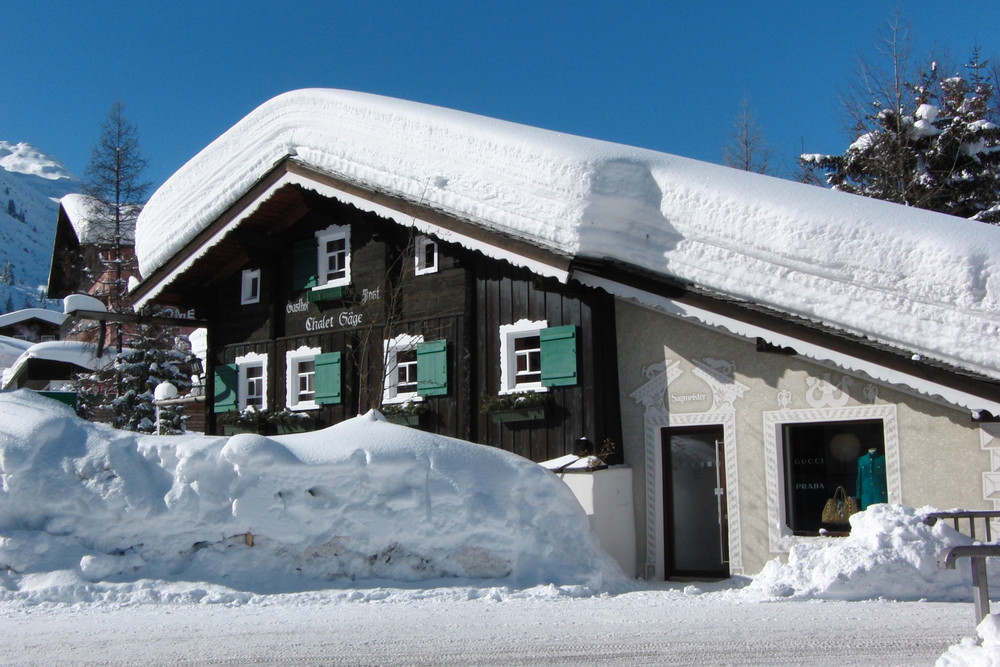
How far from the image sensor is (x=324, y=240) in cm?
1673

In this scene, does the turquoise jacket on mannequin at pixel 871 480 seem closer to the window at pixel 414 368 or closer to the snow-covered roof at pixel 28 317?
the window at pixel 414 368

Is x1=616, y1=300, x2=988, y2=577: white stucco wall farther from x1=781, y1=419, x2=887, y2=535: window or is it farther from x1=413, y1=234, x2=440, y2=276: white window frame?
x1=413, y1=234, x2=440, y2=276: white window frame

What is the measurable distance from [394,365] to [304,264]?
2.90 meters

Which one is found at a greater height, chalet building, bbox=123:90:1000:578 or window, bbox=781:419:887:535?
chalet building, bbox=123:90:1000:578

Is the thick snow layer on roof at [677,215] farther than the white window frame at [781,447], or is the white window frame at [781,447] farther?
the white window frame at [781,447]

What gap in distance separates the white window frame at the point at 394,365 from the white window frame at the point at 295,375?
5.40 feet

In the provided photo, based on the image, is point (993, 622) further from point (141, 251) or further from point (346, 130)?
point (141, 251)

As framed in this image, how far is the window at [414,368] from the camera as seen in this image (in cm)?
1461

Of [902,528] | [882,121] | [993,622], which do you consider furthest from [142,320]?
[882,121]

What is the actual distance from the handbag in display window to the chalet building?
0.28 feet

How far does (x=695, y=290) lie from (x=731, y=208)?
1273mm

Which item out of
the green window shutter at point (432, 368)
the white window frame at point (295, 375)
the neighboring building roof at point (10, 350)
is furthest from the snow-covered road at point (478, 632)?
the neighboring building roof at point (10, 350)

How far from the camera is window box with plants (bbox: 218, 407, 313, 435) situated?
Result: 16234 mm

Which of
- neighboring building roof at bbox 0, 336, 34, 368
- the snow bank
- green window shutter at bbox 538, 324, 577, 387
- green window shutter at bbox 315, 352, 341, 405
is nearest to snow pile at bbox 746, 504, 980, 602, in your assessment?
the snow bank
